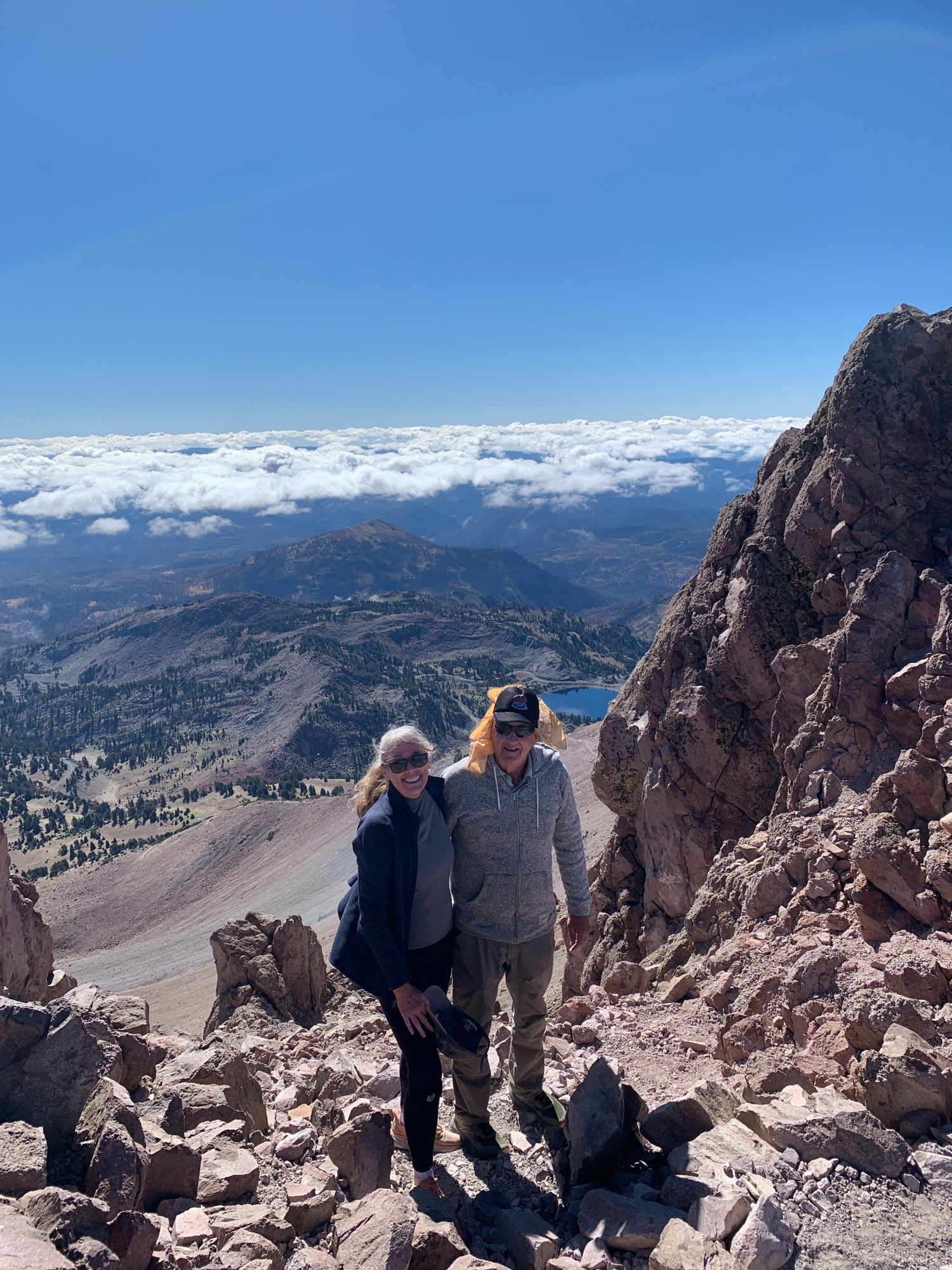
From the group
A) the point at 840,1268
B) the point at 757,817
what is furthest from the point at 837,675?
the point at 840,1268

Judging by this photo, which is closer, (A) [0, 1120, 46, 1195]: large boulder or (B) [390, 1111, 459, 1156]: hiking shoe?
(A) [0, 1120, 46, 1195]: large boulder

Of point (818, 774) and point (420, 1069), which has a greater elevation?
point (818, 774)

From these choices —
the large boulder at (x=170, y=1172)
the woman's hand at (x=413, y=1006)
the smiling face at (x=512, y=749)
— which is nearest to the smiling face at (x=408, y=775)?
the smiling face at (x=512, y=749)

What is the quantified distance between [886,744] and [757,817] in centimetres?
385

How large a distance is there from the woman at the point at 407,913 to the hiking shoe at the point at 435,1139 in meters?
0.26

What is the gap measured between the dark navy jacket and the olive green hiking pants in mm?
718

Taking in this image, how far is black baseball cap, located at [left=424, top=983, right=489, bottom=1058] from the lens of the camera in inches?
234

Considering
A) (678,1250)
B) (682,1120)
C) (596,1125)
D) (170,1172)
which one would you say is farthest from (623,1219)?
(170,1172)

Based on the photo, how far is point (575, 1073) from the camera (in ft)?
28.1

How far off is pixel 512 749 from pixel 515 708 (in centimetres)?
34

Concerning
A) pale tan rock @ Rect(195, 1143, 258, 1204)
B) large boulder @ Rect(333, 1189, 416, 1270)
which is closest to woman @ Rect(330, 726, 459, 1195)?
large boulder @ Rect(333, 1189, 416, 1270)

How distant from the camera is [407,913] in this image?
607 centimetres

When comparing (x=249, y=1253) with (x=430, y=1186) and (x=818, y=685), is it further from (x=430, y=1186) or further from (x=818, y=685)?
(x=818, y=685)

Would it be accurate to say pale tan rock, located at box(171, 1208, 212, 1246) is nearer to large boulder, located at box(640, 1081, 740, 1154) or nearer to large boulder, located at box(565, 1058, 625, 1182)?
large boulder, located at box(565, 1058, 625, 1182)
